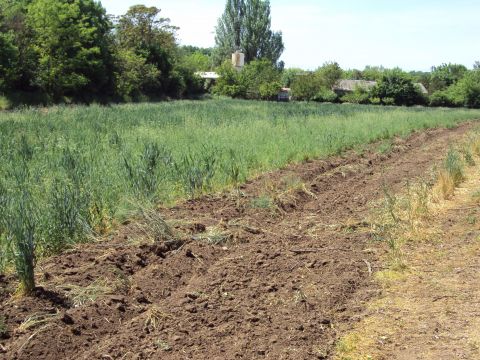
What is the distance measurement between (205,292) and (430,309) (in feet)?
7.02

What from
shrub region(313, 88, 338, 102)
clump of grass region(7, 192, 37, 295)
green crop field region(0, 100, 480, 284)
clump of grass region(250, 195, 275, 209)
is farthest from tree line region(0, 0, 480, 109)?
clump of grass region(7, 192, 37, 295)

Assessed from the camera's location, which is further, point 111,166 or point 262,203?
point 111,166

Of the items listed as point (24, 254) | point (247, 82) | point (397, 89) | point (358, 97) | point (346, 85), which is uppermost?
point (346, 85)

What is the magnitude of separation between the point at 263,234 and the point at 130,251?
189 cm

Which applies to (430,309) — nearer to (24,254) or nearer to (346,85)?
(24,254)

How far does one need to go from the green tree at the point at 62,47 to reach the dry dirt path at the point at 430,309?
38.2 metres

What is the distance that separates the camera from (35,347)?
3.85 meters

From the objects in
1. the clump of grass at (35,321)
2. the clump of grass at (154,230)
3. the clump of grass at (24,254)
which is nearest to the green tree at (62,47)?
the clump of grass at (154,230)

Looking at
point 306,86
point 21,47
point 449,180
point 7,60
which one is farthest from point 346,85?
point 449,180

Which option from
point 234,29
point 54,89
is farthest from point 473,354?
point 234,29

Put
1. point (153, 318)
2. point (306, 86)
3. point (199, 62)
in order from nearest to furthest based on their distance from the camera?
point (153, 318)
point (306, 86)
point (199, 62)

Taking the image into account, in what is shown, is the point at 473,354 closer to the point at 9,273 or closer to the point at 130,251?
the point at 130,251

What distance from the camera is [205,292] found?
4.91 meters

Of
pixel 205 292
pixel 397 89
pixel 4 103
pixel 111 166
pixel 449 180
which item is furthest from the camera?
pixel 397 89
